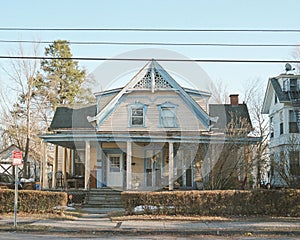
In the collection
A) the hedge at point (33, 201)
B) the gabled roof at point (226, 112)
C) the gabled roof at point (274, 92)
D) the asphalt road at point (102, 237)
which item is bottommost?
the asphalt road at point (102, 237)

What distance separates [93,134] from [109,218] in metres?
7.03

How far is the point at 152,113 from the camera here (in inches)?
1016

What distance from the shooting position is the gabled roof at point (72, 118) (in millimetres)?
27841

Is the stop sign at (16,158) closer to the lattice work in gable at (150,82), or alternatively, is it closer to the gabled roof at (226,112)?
the lattice work in gable at (150,82)

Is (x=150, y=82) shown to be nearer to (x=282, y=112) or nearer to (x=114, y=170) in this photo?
(x=114, y=170)

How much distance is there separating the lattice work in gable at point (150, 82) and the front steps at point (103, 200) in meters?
6.28

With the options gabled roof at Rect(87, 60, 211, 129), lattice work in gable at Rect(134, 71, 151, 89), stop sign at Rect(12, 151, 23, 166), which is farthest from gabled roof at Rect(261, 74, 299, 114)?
stop sign at Rect(12, 151, 23, 166)

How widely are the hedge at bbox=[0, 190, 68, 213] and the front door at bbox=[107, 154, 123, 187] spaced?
830 cm

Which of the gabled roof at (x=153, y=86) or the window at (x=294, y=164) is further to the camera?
the gabled roof at (x=153, y=86)

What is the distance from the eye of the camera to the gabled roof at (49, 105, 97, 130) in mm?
27841

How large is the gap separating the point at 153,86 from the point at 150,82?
363mm

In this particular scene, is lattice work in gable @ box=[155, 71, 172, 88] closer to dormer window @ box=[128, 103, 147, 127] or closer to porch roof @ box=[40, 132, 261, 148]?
dormer window @ box=[128, 103, 147, 127]

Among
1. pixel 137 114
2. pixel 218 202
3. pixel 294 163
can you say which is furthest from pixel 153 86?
pixel 218 202

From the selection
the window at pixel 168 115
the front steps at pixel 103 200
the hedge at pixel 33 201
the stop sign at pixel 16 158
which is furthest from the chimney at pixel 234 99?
the stop sign at pixel 16 158
